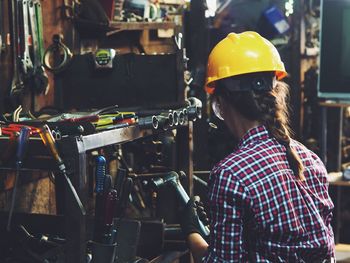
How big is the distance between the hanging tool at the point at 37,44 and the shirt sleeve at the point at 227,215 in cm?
140

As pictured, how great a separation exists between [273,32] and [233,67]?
315 cm

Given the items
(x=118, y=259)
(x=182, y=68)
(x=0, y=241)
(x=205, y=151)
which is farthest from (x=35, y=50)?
(x=205, y=151)

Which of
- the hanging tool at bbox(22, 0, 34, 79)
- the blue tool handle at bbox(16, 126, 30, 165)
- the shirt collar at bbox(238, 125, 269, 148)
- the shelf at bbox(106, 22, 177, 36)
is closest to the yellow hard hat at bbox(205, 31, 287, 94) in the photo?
the shirt collar at bbox(238, 125, 269, 148)

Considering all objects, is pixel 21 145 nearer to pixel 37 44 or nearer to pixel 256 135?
pixel 256 135

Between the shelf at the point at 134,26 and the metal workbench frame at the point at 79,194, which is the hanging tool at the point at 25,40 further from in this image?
the metal workbench frame at the point at 79,194

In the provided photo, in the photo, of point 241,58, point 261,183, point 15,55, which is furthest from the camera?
point 15,55

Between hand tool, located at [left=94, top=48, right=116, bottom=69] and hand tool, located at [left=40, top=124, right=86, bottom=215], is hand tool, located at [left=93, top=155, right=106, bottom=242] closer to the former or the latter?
hand tool, located at [left=40, top=124, right=86, bottom=215]

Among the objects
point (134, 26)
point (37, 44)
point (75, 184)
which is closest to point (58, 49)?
point (37, 44)

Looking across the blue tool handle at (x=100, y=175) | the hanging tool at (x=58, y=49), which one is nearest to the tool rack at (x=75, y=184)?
the blue tool handle at (x=100, y=175)

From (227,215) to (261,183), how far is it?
0.14m

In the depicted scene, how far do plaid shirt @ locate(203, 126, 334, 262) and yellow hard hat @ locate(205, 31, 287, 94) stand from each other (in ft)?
0.74

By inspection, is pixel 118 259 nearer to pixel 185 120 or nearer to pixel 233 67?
pixel 185 120

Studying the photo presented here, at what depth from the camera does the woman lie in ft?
5.92

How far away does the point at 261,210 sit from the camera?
1.80 m
